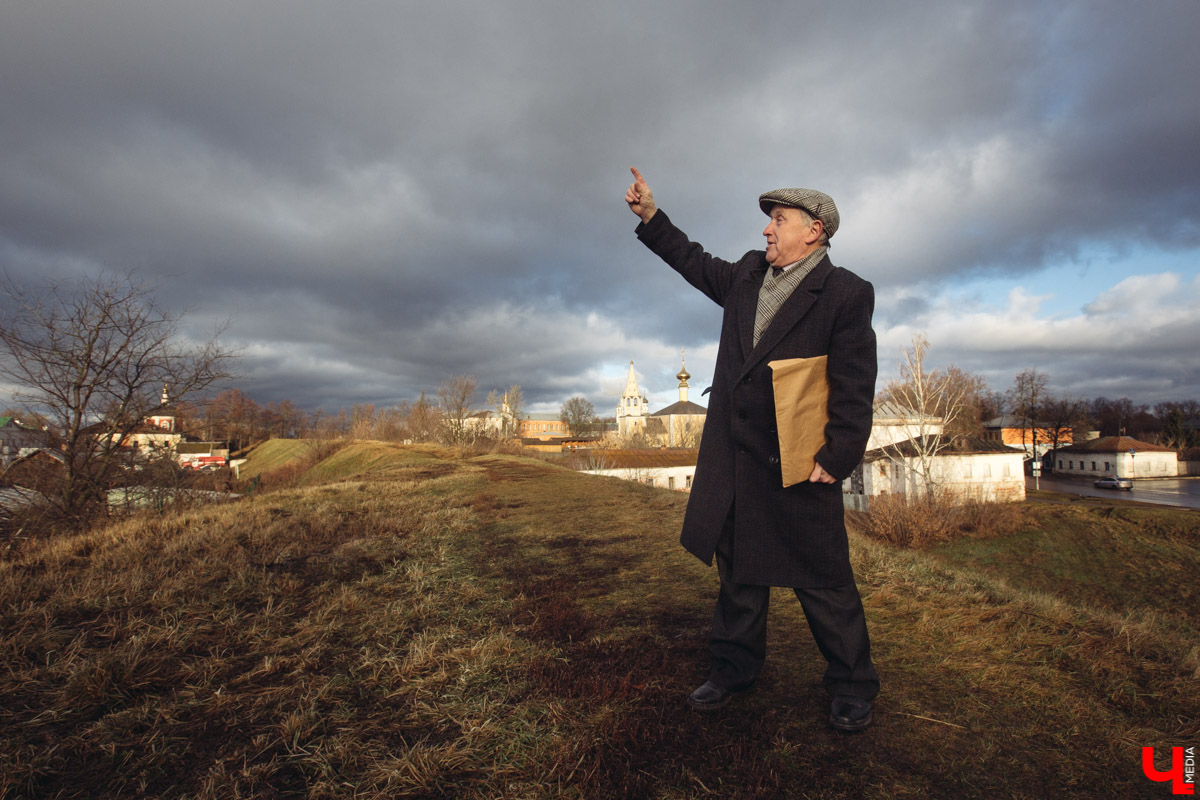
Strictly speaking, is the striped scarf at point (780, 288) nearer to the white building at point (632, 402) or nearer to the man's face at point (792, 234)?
the man's face at point (792, 234)

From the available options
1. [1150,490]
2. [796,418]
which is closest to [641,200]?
[796,418]

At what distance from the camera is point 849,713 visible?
1841 mm

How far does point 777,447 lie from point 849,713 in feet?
3.21

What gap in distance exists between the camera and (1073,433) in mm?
59344

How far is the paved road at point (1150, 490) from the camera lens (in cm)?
3521

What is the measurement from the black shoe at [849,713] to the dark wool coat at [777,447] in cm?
40

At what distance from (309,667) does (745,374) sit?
7.52 feet

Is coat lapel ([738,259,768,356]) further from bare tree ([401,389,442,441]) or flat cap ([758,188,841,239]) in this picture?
bare tree ([401,389,442,441])

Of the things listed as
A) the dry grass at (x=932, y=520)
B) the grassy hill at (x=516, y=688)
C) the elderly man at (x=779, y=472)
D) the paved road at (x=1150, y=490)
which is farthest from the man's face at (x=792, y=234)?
the paved road at (x=1150, y=490)

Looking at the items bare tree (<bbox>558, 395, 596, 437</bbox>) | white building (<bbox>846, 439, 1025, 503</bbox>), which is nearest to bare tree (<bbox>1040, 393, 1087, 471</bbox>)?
white building (<bbox>846, 439, 1025, 503</bbox>)

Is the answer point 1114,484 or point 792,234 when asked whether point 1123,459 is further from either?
point 792,234

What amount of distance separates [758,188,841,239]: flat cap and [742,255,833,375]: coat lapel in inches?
8.4

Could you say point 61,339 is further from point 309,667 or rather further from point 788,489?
point 788,489

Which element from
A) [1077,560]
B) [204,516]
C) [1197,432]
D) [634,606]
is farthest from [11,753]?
[1197,432]
